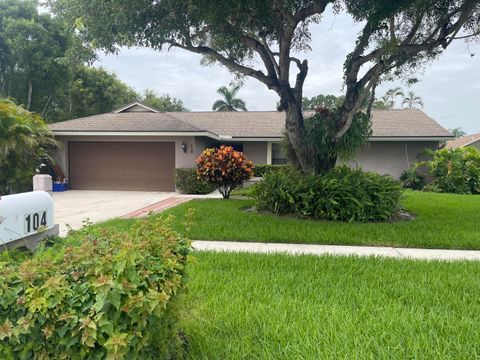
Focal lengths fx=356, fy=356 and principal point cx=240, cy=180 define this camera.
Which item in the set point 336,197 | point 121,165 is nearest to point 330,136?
point 336,197

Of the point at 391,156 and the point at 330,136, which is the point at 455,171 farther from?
the point at 330,136

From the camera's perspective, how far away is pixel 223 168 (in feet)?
38.7

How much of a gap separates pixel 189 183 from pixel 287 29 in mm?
7880

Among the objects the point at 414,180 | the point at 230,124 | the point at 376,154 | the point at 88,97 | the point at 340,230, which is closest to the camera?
the point at 340,230

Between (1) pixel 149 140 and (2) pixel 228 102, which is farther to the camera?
(2) pixel 228 102

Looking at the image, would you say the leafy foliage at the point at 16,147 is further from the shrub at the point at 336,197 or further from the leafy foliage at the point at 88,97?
Answer: the leafy foliage at the point at 88,97

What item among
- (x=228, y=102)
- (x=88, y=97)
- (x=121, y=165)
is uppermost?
(x=228, y=102)

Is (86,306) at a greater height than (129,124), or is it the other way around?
(129,124)

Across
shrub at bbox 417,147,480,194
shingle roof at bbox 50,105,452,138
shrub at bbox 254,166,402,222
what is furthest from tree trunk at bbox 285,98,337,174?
shrub at bbox 417,147,480,194

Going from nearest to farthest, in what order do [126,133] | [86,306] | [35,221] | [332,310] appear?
1. [86,306]
2. [35,221]
3. [332,310]
4. [126,133]

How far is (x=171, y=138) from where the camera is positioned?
53.1 ft

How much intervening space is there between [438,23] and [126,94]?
1182 inches

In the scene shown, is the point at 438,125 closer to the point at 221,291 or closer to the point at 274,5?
the point at 274,5

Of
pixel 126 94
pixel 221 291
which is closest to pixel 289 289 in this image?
pixel 221 291
